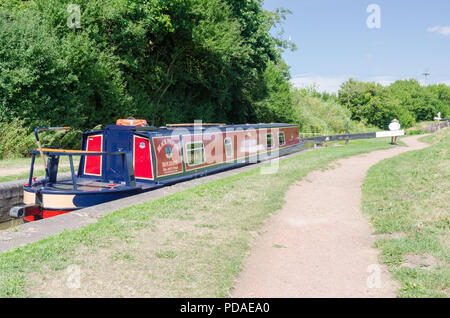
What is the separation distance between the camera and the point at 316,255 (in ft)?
15.3

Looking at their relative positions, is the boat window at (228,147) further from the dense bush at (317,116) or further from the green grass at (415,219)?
the dense bush at (317,116)

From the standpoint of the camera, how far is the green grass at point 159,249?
356 centimetres

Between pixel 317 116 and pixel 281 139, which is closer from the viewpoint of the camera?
pixel 281 139

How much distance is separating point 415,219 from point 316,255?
2.21 m

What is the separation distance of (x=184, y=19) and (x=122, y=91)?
4644 millimetres

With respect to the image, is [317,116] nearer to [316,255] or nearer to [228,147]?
[228,147]

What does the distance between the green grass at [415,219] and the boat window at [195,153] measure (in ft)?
15.0

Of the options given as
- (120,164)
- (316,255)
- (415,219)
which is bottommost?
(316,255)

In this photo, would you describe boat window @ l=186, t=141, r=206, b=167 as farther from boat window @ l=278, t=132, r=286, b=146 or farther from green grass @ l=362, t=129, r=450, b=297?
boat window @ l=278, t=132, r=286, b=146

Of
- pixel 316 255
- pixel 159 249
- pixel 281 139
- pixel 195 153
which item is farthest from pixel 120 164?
pixel 281 139

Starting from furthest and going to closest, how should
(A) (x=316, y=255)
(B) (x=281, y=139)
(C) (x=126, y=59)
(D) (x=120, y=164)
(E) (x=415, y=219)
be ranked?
(C) (x=126, y=59)
(B) (x=281, y=139)
(D) (x=120, y=164)
(E) (x=415, y=219)
(A) (x=316, y=255)

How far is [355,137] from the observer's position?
26.3m

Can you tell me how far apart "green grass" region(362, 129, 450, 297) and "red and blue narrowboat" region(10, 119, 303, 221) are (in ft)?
15.1
